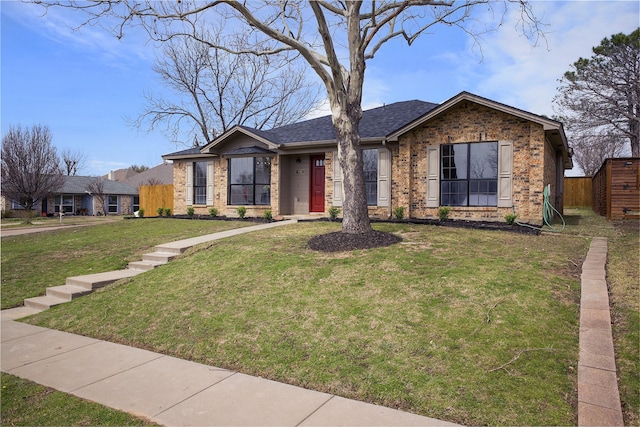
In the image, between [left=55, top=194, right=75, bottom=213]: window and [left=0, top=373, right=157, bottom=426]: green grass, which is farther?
[left=55, top=194, right=75, bottom=213]: window

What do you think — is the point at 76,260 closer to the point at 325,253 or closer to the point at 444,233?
the point at 325,253

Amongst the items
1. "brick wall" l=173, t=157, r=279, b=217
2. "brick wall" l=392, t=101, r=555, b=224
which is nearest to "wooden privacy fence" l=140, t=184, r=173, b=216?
"brick wall" l=173, t=157, r=279, b=217

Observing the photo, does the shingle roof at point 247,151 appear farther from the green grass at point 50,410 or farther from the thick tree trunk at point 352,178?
the green grass at point 50,410

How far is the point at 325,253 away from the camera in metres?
8.30

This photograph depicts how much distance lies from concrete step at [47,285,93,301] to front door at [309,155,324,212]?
987 cm

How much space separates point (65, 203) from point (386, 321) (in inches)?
1791

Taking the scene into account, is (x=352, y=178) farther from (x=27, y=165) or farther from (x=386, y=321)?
(x=27, y=165)

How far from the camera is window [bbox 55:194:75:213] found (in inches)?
1618

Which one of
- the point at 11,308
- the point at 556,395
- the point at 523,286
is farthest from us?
the point at 11,308

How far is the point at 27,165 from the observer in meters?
28.1

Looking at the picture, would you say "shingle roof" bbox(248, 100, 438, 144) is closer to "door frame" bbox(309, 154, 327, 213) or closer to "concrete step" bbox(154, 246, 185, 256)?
"door frame" bbox(309, 154, 327, 213)

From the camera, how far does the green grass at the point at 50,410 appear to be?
3496mm

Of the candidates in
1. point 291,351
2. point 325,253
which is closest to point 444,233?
point 325,253

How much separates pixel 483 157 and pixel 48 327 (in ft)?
39.7
